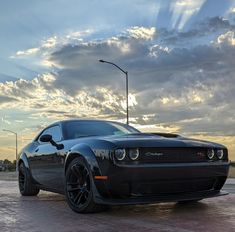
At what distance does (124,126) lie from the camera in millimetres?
8789

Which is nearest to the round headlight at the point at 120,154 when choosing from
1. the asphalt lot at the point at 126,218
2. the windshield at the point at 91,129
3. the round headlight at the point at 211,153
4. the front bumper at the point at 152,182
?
the front bumper at the point at 152,182

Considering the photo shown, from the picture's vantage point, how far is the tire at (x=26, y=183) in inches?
375

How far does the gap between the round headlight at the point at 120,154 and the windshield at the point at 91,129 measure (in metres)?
1.67

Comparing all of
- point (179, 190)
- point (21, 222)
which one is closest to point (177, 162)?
point (179, 190)

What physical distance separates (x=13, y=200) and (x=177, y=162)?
12.2ft

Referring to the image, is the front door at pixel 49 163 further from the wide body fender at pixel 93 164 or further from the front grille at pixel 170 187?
the front grille at pixel 170 187

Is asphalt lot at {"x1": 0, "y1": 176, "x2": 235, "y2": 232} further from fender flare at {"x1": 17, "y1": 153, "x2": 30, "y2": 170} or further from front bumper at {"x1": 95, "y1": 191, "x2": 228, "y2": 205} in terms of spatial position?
fender flare at {"x1": 17, "y1": 153, "x2": 30, "y2": 170}

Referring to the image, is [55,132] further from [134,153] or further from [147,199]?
[147,199]

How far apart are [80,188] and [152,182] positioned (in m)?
1.15

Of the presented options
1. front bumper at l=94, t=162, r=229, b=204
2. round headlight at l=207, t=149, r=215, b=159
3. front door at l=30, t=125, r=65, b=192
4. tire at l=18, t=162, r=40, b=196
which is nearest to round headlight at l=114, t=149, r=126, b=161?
front bumper at l=94, t=162, r=229, b=204

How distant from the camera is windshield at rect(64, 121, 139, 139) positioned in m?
8.12

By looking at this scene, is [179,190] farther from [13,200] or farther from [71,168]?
[13,200]

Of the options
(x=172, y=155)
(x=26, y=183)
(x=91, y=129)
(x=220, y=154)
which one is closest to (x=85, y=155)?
(x=172, y=155)

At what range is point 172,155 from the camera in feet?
21.7
